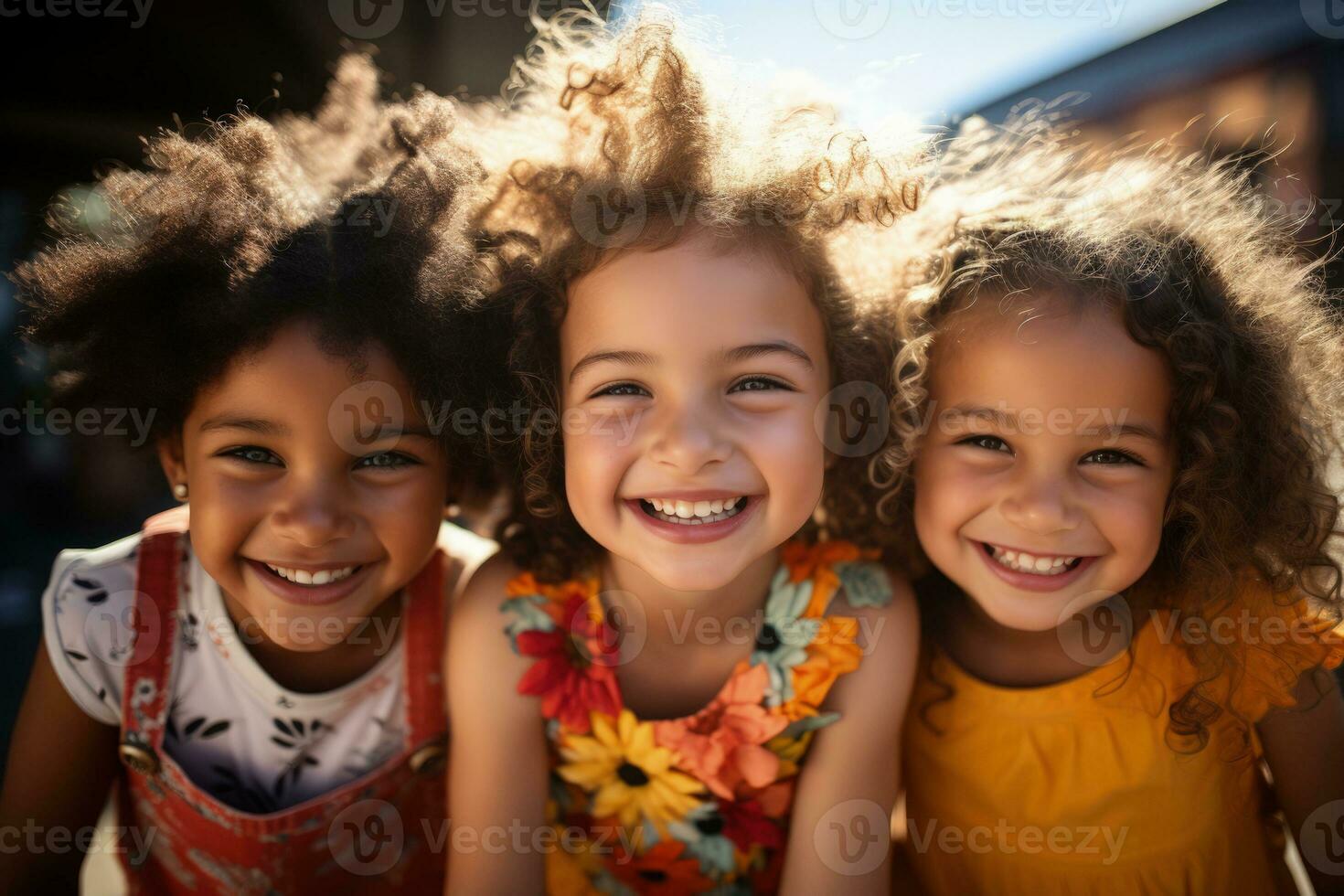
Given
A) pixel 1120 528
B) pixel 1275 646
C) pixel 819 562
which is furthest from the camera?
pixel 819 562

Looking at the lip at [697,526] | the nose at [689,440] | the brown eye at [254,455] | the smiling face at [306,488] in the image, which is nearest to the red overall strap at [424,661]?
the smiling face at [306,488]

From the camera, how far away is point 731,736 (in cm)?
154

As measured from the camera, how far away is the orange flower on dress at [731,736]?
153 cm

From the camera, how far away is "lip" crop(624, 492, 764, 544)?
4.58ft

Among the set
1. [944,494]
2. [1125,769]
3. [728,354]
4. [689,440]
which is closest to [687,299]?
[728,354]

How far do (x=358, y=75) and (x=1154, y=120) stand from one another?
17.7ft

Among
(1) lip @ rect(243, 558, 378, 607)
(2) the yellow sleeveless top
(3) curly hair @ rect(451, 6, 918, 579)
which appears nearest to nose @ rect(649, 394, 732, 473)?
(3) curly hair @ rect(451, 6, 918, 579)

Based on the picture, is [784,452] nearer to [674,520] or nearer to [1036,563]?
[674,520]

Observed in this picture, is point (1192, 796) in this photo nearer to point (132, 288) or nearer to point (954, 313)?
point (954, 313)

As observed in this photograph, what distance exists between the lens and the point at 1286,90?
4.80 m

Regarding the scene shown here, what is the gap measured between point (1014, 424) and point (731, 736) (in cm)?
72

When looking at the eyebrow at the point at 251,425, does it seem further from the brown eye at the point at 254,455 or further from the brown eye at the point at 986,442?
the brown eye at the point at 986,442

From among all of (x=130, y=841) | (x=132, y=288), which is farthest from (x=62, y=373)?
(x=130, y=841)

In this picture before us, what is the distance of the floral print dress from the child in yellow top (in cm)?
25
